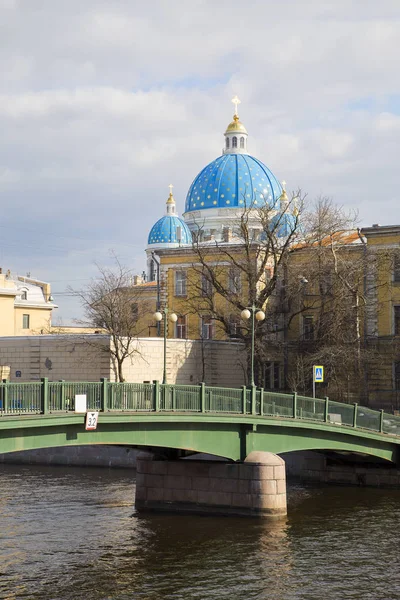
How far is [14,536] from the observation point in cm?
3098

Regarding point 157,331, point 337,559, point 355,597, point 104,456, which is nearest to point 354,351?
point 104,456

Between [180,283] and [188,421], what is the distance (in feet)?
148

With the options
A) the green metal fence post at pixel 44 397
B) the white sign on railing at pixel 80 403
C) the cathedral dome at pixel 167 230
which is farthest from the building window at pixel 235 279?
the cathedral dome at pixel 167 230

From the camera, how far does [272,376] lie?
67062mm

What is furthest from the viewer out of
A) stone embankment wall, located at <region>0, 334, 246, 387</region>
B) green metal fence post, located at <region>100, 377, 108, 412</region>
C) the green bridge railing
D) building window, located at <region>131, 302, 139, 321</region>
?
building window, located at <region>131, 302, 139, 321</region>

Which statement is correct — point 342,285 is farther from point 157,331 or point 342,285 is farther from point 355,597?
point 355,597

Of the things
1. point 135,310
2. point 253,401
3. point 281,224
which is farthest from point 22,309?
point 253,401

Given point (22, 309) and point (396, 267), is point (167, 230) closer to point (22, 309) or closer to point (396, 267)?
point (22, 309)

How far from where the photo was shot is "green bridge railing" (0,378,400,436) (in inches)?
1041

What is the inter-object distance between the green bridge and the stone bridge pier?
809 millimetres

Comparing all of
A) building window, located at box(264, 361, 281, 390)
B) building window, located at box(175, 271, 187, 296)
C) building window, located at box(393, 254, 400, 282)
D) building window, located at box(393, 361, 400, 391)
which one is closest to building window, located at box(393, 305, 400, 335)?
building window, located at box(393, 254, 400, 282)

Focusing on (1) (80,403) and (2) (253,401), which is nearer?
(1) (80,403)

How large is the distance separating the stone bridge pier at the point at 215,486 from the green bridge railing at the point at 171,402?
191cm

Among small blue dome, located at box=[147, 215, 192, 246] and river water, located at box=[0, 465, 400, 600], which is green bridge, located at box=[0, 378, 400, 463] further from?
small blue dome, located at box=[147, 215, 192, 246]
